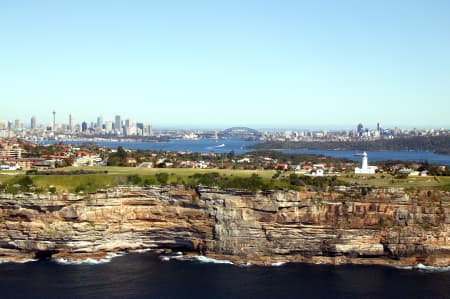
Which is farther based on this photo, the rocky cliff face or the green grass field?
→ the green grass field

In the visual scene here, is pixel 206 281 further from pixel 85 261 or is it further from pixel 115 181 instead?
pixel 115 181

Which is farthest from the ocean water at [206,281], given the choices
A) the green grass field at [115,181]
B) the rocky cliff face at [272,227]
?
the green grass field at [115,181]

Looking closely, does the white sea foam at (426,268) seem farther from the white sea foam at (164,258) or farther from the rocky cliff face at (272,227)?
the white sea foam at (164,258)

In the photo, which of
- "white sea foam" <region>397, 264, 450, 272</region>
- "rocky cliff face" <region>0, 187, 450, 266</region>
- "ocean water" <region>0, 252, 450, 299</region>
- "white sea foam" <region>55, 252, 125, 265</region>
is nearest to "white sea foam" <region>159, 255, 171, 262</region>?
"ocean water" <region>0, 252, 450, 299</region>

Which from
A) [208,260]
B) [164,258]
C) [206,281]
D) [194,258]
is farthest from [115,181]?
[206,281]

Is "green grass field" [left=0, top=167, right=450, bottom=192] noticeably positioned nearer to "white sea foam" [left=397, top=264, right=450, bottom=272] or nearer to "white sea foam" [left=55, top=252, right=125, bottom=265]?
"white sea foam" [left=55, top=252, right=125, bottom=265]

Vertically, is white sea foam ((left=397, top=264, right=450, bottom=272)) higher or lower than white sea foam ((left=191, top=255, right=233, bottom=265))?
lower

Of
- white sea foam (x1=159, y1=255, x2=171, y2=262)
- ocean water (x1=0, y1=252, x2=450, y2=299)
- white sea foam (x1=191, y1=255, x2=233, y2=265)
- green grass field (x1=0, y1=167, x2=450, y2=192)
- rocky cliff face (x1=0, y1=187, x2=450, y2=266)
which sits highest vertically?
green grass field (x1=0, y1=167, x2=450, y2=192)
